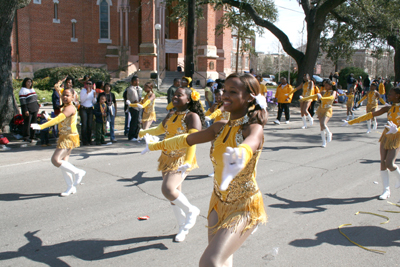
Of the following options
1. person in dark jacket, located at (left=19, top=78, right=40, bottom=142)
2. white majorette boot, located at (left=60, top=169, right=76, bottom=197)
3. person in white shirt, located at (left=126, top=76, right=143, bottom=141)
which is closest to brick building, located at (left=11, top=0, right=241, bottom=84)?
person in white shirt, located at (left=126, top=76, right=143, bottom=141)

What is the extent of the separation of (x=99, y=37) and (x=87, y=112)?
20860 millimetres

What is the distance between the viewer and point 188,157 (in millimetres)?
3918

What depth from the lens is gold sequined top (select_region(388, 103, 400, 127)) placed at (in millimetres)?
6148

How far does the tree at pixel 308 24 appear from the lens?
2050cm

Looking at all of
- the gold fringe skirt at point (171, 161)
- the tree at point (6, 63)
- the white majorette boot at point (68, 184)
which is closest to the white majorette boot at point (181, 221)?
the gold fringe skirt at point (171, 161)

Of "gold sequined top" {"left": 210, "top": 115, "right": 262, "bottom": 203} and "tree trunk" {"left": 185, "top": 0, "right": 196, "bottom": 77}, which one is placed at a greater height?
"tree trunk" {"left": 185, "top": 0, "right": 196, "bottom": 77}

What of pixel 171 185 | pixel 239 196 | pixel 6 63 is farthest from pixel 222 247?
pixel 6 63

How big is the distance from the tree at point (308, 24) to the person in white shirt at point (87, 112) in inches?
483

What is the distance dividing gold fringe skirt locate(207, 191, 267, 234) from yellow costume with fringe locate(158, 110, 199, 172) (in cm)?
155

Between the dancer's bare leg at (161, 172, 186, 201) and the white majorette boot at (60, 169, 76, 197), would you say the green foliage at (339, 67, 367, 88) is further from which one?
the dancer's bare leg at (161, 172, 186, 201)

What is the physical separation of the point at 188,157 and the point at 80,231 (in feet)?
6.80

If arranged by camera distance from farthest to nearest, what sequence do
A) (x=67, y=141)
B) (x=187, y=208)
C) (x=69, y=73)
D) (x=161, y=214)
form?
(x=69, y=73) → (x=67, y=141) → (x=161, y=214) → (x=187, y=208)

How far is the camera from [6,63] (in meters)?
11.4

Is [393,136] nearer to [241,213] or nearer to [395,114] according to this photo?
[395,114]
